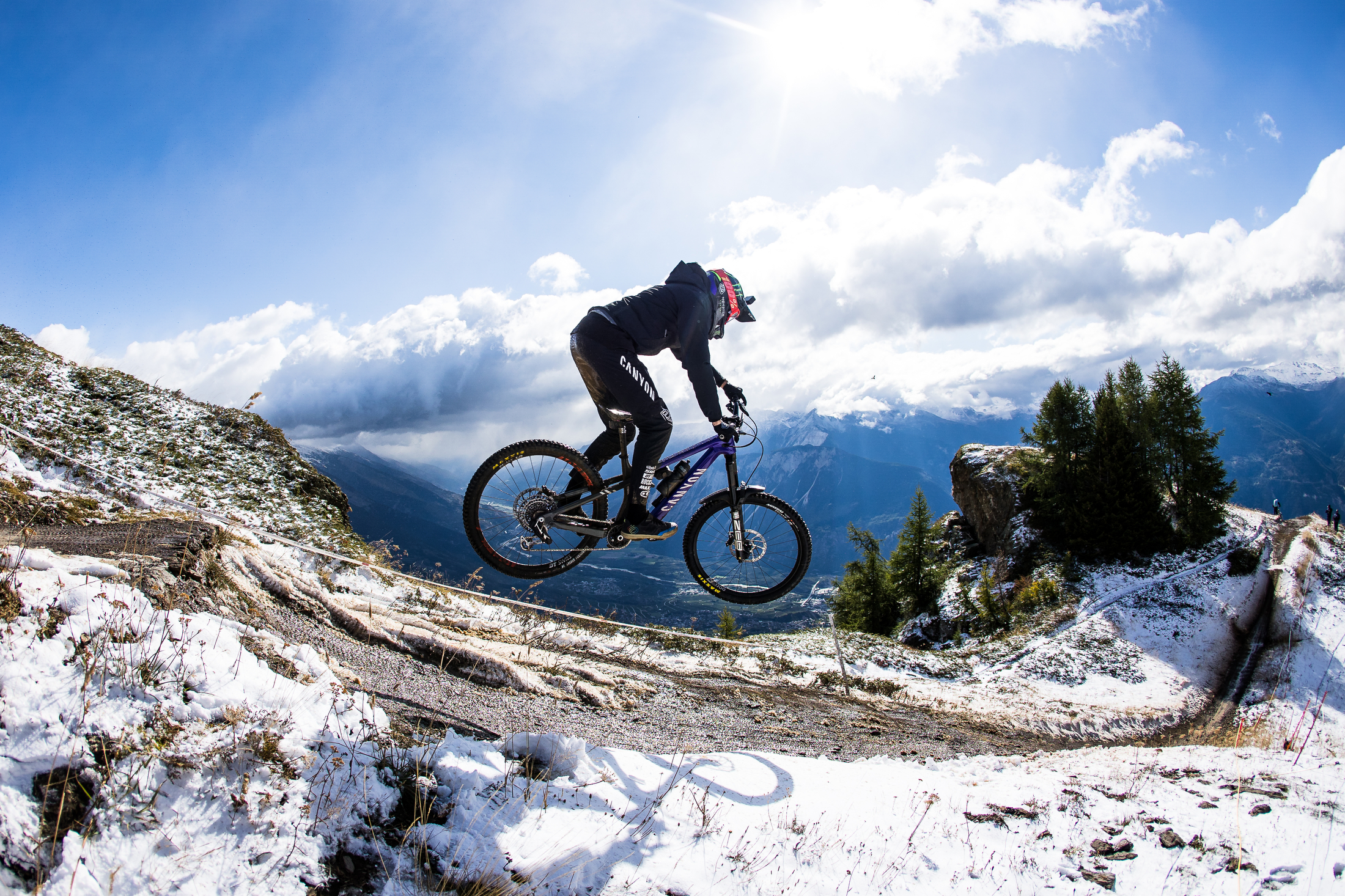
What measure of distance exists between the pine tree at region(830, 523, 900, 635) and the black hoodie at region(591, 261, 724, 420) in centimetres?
3517

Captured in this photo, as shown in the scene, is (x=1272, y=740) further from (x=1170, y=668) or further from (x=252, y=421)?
(x=252, y=421)

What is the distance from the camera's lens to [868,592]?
40.7 m

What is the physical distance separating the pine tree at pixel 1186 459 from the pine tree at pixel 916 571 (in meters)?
16.1

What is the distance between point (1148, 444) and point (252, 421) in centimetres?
5486

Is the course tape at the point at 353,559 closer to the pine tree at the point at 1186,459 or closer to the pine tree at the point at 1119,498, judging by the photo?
the pine tree at the point at 1119,498

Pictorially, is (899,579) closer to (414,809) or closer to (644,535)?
(644,535)

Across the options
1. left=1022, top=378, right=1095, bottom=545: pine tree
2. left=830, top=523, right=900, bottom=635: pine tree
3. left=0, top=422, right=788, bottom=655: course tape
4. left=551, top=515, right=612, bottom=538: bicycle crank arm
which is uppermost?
left=1022, top=378, right=1095, bottom=545: pine tree

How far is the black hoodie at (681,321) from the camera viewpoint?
6.73m

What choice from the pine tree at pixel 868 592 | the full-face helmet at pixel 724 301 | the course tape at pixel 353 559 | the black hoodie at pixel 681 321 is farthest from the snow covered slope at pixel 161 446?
the pine tree at pixel 868 592

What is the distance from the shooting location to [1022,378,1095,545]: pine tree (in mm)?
38625

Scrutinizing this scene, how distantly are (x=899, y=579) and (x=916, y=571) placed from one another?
1.20m

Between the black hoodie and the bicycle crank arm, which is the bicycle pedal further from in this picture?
the black hoodie

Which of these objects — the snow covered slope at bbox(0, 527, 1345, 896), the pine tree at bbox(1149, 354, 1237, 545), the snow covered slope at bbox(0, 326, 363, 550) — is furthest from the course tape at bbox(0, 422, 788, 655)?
the pine tree at bbox(1149, 354, 1237, 545)

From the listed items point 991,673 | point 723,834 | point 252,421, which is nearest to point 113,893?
point 723,834
